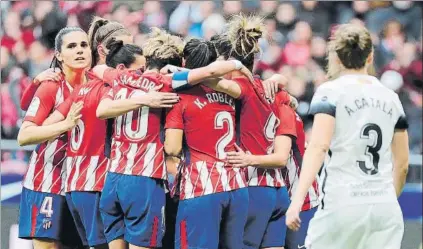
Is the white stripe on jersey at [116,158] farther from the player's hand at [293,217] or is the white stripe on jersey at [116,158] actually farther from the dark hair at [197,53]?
the player's hand at [293,217]

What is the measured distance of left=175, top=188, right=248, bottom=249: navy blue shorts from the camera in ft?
23.8

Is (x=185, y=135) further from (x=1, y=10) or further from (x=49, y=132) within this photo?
(x=1, y=10)

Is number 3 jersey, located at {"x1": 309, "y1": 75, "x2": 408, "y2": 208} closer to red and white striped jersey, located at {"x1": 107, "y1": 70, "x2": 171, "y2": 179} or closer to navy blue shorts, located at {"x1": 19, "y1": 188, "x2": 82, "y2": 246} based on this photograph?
red and white striped jersey, located at {"x1": 107, "y1": 70, "x2": 171, "y2": 179}

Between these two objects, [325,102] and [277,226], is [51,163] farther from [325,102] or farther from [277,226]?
[325,102]

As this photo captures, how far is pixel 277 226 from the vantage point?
770cm

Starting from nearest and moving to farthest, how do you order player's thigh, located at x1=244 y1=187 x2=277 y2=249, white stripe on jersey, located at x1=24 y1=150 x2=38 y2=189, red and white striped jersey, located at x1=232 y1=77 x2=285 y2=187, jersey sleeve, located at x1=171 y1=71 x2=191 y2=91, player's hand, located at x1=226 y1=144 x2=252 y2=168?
jersey sleeve, located at x1=171 y1=71 x2=191 y2=91, player's hand, located at x1=226 y1=144 x2=252 y2=168, red and white striped jersey, located at x1=232 y1=77 x2=285 y2=187, player's thigh, located at x1=244 y1=187 x2=277 y2=249, white stripe on jersey, located at x1=24 y1=150 x2=38 y2=189

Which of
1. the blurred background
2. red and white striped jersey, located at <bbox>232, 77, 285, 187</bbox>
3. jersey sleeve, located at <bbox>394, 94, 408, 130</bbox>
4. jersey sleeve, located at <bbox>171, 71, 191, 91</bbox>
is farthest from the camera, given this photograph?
the blurred background

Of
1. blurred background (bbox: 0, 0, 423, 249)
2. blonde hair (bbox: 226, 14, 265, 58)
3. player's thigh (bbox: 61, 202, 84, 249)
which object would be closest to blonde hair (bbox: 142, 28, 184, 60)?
blonde hair (bbox: 226, 14, 265, 58)

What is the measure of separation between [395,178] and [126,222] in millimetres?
1906

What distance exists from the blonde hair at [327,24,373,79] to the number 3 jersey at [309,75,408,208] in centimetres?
8

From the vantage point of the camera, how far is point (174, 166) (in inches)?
305

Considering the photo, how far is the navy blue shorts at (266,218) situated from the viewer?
7562 millimetres

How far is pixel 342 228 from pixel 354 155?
392 mm

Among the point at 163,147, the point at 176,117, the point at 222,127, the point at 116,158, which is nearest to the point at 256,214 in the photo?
the point at 222,127
